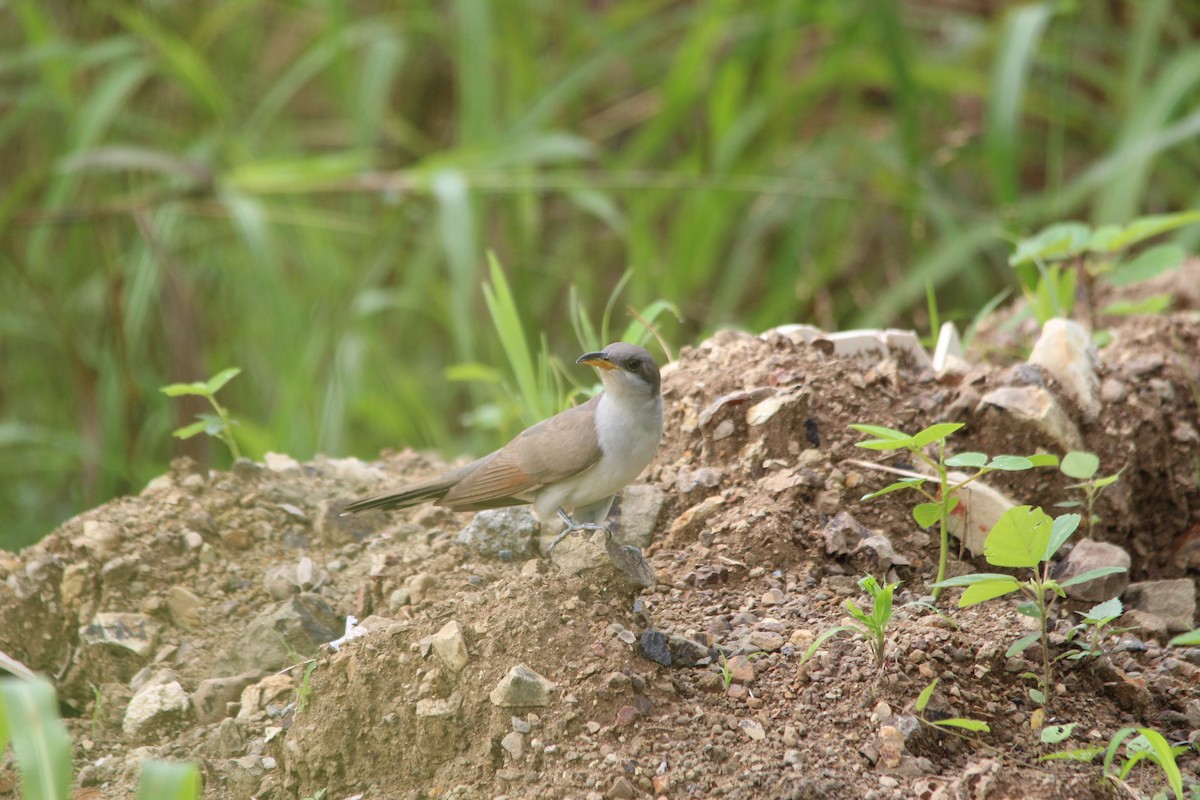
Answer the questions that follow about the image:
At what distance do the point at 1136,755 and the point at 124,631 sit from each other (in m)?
1.88

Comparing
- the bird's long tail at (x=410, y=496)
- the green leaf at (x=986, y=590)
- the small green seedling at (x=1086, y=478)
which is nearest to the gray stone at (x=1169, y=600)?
the small green seedling at (x=1086, y=478)

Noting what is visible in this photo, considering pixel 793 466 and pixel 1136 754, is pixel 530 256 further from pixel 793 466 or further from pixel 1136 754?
pixel 1136 754

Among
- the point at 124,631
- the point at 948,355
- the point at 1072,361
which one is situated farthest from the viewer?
the point at 948,355


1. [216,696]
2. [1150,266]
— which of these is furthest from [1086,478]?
[216,696]

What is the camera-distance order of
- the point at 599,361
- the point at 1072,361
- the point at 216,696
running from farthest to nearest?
the point at 1072,361, the point at 599,361, the point at 216,696

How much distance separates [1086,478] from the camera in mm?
2609

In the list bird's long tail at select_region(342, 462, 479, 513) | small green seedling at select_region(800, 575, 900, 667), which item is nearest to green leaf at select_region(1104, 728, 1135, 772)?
small green seedling at select_region(800, 575, 900, 667)

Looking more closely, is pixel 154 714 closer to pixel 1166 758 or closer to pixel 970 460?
pixel 970 460

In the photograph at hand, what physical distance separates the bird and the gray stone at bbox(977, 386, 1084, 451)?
0.79 meters

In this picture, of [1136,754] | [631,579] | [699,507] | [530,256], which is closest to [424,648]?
[631,579]

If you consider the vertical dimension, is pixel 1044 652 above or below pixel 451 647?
below

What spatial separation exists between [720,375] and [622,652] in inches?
39.3

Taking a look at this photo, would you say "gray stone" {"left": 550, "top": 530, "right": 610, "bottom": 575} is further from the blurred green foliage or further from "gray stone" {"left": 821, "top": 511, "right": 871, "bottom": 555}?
the blurred green foliage

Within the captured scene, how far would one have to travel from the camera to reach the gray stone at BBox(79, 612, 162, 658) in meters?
2.51
